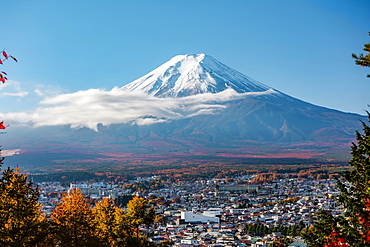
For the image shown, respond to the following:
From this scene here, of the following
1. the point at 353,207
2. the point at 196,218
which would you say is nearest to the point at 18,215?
the point at 353,207

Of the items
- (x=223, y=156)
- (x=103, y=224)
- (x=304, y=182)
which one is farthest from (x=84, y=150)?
(x=103, y=224)

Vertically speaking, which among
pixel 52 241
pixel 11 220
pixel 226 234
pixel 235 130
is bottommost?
pixel 226 234

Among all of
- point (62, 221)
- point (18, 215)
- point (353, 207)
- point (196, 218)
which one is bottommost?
point (196, 218)

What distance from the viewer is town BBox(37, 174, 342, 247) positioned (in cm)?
3288

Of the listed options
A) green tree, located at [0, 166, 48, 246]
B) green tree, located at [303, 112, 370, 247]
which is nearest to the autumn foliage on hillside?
green tree, located at [0, 166, 48, 246]

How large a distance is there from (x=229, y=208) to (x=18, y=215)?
4195cm

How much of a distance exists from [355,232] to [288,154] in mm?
134445

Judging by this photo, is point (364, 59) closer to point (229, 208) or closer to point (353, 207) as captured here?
point (353, 207)

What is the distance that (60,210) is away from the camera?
579 inches

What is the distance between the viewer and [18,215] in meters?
11.5

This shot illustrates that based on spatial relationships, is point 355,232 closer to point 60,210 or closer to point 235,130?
point 60,210

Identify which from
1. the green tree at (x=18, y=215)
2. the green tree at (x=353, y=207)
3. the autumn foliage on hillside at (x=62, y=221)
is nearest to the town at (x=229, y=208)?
the autumn foliage on hillside at (x=62, y=221)

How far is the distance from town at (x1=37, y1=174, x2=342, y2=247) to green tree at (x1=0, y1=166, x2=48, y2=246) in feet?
24.3

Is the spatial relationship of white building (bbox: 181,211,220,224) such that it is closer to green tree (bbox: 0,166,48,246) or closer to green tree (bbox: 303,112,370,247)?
green tree (bbox: 0,166,48,246)
